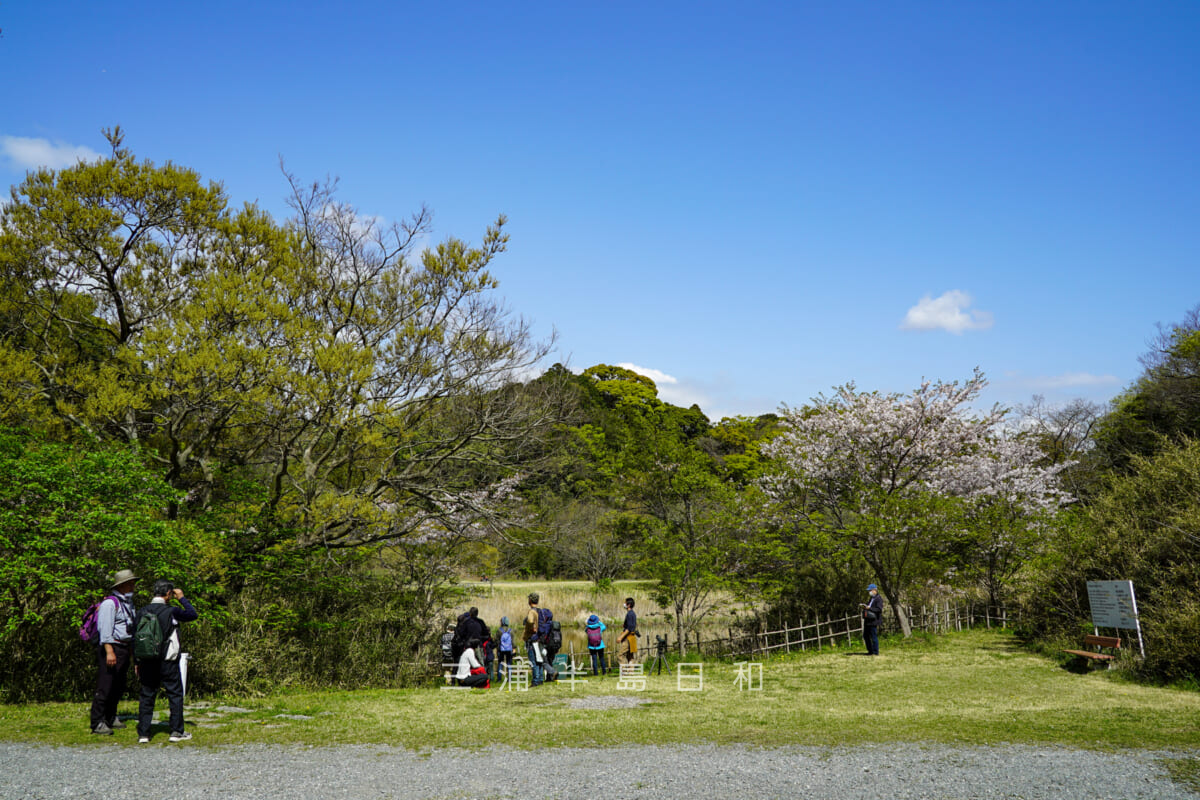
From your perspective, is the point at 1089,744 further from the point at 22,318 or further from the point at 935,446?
Answer: the point at 22,318

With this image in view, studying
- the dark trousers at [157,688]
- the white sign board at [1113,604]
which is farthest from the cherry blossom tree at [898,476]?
the dark trousers at [157,688]

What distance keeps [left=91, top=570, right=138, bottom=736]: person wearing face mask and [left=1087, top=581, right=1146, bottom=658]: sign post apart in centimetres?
1385

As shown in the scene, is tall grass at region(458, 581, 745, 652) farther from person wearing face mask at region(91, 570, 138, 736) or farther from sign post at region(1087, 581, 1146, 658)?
person wearing face mask at region(91, 570, 138, 736)

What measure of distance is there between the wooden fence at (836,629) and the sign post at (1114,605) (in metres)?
5.26

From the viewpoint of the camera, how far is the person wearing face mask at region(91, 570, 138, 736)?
7.05 meters

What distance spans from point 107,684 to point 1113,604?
1452cm

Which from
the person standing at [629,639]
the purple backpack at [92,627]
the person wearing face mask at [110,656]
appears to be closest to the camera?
the person wearing face mask at [110,656]

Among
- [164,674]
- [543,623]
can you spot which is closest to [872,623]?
[543,623]

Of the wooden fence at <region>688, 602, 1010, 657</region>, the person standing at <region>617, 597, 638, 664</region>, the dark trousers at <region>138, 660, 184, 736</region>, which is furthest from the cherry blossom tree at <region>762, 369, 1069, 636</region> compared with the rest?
the dark trousers at <region>138, 660, 184, 736</region>

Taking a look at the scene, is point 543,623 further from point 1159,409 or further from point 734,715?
point 1159,409

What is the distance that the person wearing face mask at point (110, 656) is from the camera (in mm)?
7047

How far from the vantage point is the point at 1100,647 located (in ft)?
42.1

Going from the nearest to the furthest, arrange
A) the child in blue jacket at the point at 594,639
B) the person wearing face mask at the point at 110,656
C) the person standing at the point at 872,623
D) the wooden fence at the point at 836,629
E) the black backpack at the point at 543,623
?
the person wearing face mask at the point at 110,656, the black backpack at the point at 543,623, the child in blue jacket at the point at 594,639, the person standing at the point at 872,623, the wooden fence at the point at 836,629

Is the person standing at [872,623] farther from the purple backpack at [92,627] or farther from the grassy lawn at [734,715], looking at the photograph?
the purple backpack at [92,627]
